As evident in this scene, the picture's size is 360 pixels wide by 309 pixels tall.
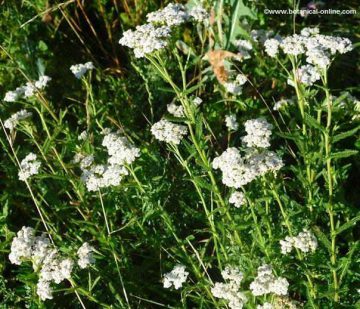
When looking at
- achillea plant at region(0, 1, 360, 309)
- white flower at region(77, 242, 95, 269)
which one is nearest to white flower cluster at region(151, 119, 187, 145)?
achillea plant at region(0, 1, 360, 309)

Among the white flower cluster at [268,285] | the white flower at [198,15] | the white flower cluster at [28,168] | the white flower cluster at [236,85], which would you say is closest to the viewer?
the white flower cluster at [268,285]

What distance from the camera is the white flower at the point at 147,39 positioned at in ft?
9.52

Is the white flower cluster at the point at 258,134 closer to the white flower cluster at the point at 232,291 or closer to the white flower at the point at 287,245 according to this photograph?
the white flower at the point at 287,245

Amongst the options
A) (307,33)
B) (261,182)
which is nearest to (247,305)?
(261,182)

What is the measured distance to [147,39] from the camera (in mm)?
2941

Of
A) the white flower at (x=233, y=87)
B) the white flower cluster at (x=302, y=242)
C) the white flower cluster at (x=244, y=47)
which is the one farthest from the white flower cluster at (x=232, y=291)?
the white flower cluster at (x=244, y=47)

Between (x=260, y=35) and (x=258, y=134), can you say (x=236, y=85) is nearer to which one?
(x=260, y=35)

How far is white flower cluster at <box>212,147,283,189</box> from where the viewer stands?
2.66 m

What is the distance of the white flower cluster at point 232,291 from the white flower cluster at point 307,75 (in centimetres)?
109

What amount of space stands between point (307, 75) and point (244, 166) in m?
0.84

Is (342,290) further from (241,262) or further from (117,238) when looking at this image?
(117,238)

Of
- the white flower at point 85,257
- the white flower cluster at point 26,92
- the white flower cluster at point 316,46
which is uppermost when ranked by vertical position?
the white flower cluster at point 316,46

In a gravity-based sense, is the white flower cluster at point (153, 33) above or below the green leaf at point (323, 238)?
above

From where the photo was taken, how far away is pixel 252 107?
4332 millimetres
